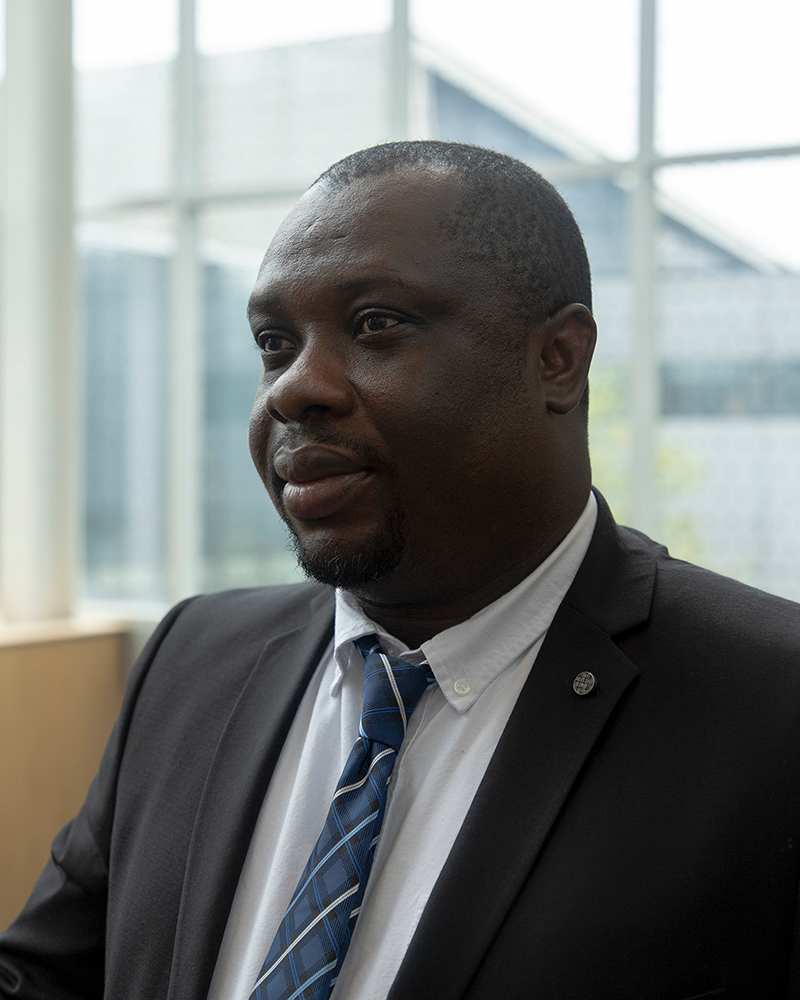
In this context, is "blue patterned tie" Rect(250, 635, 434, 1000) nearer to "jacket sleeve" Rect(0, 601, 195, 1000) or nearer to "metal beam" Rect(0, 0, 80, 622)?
"jacket sleeve" Rect(0, 601, 195, 1000)

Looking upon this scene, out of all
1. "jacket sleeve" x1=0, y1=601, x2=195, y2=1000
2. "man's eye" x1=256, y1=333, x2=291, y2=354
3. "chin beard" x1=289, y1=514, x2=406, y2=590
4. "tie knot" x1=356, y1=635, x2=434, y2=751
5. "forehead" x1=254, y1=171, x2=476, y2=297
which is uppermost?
"forehead" x1=254, y1=171, x2=476, y2=297

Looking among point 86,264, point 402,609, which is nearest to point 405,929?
point 402,609

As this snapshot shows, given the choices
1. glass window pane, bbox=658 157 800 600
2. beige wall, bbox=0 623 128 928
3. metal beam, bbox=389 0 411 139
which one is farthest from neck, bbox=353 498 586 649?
metal beam, bbox=389 0 411 139

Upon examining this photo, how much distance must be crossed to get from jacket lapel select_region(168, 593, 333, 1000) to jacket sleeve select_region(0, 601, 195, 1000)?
0.23 meters

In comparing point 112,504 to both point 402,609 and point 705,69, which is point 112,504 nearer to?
point 705,69

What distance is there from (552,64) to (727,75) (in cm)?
63

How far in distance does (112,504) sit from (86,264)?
110 centimetres

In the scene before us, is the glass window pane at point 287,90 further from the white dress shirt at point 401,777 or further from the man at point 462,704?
the white dress shirt at point 401,777

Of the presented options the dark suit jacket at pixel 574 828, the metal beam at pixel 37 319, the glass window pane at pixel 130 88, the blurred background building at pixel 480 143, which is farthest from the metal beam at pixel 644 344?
the dark suit jacket at pixel 574 828

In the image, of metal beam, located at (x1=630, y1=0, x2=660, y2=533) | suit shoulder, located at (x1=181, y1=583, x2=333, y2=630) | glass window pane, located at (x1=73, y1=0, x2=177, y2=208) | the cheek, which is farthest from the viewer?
glass window pane, located at (x1=73, y1=0, x2=177, y2=208)

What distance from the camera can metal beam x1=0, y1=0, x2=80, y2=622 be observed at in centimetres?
384

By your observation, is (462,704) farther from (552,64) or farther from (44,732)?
(552,64)

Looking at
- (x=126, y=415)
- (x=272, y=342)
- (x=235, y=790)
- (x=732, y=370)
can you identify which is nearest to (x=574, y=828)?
(x=235, y=790)

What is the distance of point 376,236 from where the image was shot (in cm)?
105
